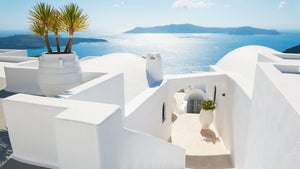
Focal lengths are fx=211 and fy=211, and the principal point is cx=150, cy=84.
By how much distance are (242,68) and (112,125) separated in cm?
1305

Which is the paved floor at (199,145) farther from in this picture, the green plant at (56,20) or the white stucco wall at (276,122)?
the green plant at (56,20)

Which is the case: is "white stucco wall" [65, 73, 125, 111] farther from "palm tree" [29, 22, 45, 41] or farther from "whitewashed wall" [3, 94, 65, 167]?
"palm tree" [29, 22, 45, 41]

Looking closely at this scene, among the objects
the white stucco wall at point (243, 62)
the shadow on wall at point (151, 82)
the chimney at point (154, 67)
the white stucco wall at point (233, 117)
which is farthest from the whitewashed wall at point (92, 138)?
the white stucco wall at point (243, 62)

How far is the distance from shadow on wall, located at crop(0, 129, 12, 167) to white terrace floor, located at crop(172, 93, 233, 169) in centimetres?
913

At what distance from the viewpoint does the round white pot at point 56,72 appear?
172 inches

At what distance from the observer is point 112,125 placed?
9.00 feet

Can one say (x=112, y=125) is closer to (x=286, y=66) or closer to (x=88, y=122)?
(x=88, y=122)

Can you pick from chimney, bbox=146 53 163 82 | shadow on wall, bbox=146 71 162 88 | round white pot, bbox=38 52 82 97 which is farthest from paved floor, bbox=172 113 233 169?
round white pot, bbox=38 52 82 97

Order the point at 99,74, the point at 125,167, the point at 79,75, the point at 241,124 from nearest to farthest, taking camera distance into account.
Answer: the point at 125,167, the point at 79,75, the point at 99,74, the point at 241,124

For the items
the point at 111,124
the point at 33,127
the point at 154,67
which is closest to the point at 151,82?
the point at 154,67

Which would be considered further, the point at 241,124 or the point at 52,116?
the point at 241,124

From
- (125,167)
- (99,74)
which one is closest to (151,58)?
(99,74)

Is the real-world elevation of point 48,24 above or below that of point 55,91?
above

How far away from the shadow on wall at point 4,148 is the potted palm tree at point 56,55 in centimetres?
110
